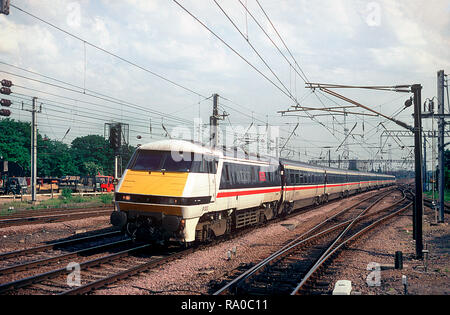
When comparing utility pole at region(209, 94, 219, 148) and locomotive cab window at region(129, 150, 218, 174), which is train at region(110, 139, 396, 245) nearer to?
locomotive cab window at region(129, 150, 218, 174)

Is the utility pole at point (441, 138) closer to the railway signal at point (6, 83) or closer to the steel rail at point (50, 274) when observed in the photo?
the steel rail at point (50, 274)

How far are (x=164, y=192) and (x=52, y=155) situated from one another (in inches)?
2674

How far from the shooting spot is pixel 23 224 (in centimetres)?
1748

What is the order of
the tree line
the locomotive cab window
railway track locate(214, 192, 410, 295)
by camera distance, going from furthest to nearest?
the tree line < the locomotive cab window < railway track locate(214, 192, 410, 295)

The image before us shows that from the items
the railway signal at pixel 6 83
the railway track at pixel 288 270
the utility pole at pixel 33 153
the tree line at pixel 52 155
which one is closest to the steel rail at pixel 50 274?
the railway track at pixel 288 270

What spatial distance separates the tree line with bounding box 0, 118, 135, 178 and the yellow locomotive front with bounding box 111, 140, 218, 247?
39.4m

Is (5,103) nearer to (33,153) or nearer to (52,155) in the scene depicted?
(33,153)

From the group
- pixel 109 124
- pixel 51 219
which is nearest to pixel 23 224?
pixel 51 219

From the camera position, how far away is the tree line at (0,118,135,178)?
63500 millimetres

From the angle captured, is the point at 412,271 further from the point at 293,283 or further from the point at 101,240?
the point at 101,240

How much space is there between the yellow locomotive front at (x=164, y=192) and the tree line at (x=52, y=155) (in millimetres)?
39444

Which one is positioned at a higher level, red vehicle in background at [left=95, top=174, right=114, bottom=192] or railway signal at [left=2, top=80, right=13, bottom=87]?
railway signal at [left=2, top=80, right=13, bottom=87]

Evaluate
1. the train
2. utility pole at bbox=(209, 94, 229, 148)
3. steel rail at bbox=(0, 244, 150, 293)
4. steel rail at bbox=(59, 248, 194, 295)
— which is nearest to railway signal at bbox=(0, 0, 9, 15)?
the train
